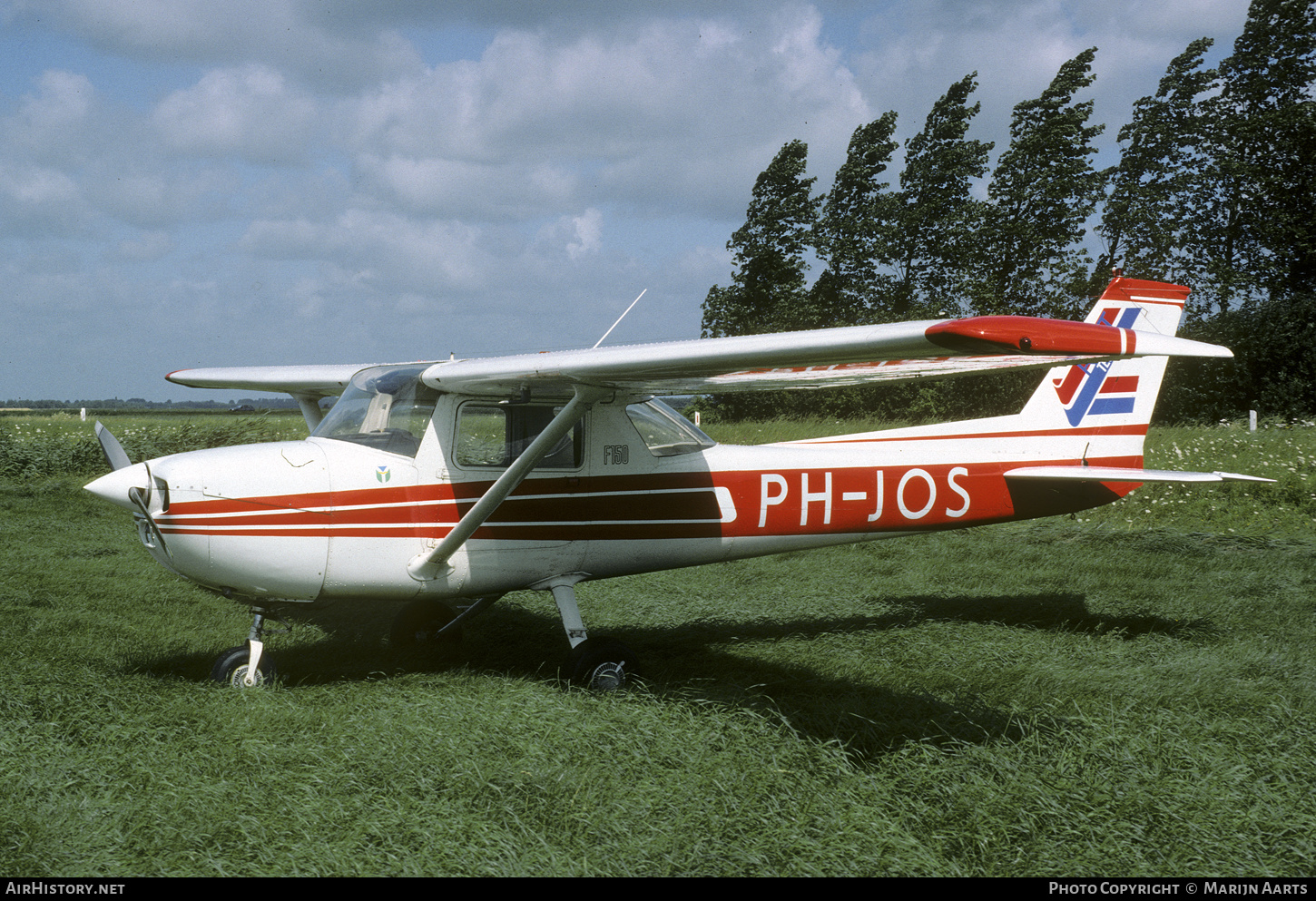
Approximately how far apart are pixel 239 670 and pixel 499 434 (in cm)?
214

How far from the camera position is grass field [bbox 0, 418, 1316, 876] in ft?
10.8

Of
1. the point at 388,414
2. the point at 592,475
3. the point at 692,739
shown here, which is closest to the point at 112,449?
the point at 388,414

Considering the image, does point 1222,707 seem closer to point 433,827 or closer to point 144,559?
point 433,827

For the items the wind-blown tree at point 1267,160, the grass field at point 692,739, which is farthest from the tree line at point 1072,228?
the grass field at point 692,739

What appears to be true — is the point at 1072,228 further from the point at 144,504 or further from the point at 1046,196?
the point at 144,504

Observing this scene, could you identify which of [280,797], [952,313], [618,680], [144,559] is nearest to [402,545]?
[618,680]

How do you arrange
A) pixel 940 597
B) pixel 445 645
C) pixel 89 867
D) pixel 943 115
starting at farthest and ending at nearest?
pixel 943 115 < pixel 940 597 < pixel 445 645 < pixel 89 867

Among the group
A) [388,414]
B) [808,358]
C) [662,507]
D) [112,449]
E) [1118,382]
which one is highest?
[1118,382]

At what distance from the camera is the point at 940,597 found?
27.9ft

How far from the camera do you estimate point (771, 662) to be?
6.14 m

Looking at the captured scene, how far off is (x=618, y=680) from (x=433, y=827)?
2.22 meters

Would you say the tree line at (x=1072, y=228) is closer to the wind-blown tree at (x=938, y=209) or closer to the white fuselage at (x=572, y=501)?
the wind-blown tree at (x=938, y=209)

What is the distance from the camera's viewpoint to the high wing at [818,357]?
11.4 feet

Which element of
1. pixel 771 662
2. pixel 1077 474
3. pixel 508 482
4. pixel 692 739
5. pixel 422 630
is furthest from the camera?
pixel 1077 474
